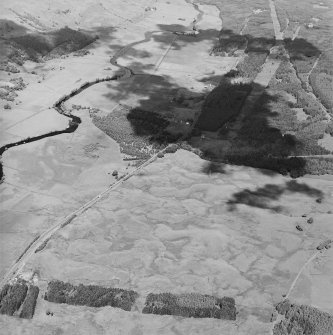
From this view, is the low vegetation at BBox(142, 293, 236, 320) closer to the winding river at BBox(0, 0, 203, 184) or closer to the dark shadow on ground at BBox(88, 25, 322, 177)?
the dark shadow on ground at BBox(88, 25, 322, 177)

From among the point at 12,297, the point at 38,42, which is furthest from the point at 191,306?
the point at 38,42

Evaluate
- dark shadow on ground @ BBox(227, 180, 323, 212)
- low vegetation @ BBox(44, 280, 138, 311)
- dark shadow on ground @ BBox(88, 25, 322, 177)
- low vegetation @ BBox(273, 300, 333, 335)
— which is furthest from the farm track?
low vegetation @ BBox(273, 300, 333, 335)

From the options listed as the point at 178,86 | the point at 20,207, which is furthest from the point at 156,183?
the point at 178,86

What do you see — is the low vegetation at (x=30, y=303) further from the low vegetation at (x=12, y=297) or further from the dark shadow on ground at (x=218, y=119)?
the dark shadow on ground at (x=218, y=119)

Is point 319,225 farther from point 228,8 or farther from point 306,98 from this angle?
point 228,8

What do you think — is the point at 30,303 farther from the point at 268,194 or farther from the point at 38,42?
the point at 38,42

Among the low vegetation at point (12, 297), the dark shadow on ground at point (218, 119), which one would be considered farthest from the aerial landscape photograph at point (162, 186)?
the dark shadow on ground at point (218, 119)
